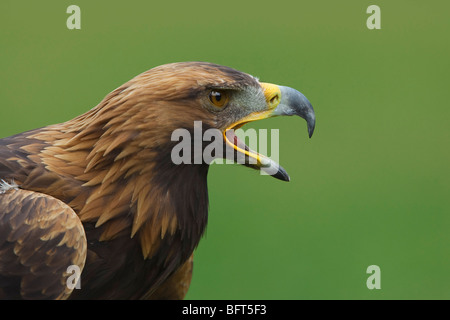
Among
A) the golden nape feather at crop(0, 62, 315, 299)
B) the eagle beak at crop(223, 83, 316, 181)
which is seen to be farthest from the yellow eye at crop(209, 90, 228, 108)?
the eagle beak at crop(223, 83, 316, 181)

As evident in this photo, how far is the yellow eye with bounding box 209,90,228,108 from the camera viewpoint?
3603 mm

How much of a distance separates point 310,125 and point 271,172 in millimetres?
331

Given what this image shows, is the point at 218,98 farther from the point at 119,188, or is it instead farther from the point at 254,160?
the point at 119,188

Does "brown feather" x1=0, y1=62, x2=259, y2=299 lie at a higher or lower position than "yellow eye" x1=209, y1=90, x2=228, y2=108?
lower

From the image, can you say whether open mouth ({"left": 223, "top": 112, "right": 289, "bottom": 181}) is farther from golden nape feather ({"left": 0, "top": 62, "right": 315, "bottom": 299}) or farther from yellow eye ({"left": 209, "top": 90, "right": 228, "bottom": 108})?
yellow eye ({"left": 209, "top": 90, "right": 228, "bottom": 108})

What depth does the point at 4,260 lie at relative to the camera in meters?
3.39

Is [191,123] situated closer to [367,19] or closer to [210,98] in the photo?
[210,98]

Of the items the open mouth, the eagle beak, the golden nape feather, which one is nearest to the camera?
the golden nape feather

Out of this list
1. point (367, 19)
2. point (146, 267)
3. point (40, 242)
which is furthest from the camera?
point (367, 19)

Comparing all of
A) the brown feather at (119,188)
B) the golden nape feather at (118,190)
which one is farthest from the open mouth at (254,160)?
the brown feather at (119,188)

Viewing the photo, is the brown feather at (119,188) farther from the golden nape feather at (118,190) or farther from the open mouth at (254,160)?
the open mouth at (254,160)

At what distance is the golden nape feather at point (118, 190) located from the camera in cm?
339

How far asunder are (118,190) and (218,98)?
0.57m

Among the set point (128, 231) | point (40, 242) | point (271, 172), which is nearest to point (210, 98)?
point (271, 172)
